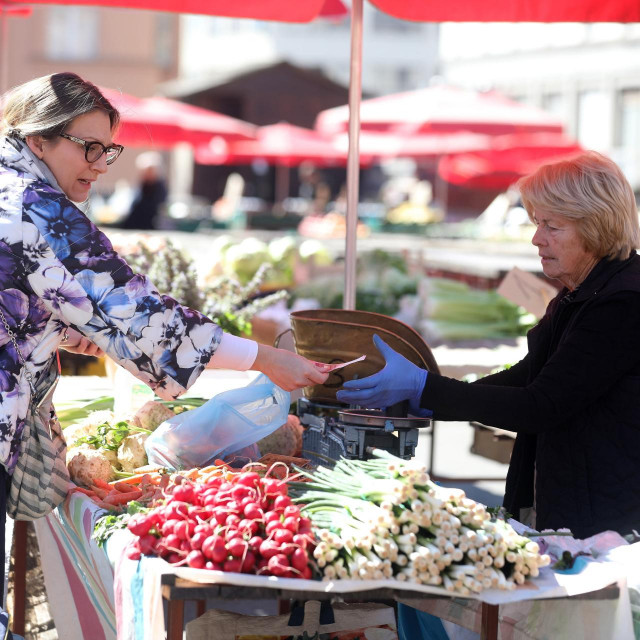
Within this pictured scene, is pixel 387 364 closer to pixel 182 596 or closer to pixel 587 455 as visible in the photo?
pixel 587 455

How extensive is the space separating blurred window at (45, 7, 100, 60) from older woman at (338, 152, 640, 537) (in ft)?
120

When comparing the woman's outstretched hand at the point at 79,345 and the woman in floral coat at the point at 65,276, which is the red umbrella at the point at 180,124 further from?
the woman in floral coat at the point at 65,276

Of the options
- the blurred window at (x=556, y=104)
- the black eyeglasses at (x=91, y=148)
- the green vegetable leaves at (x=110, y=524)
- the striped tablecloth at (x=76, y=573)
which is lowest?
the striped tablecloth at (x=76, y=573)

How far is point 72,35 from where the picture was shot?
3762cm

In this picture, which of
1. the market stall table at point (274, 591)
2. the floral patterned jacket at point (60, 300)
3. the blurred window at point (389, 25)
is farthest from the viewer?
the blurred window at point (389, 25)

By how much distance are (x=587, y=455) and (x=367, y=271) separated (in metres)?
6.07

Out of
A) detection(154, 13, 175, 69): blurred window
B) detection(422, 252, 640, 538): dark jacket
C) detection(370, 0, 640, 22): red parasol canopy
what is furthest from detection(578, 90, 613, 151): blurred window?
detection(422, 252, 640, 538): dark jacket

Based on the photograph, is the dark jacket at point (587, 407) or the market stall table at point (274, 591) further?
the dark jacket at point (587, 407)

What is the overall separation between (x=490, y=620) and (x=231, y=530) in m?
0.63

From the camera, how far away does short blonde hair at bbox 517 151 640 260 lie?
2984mm

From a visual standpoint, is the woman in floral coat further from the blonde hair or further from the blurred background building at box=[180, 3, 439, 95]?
the blurred background building at box=[180, 3, 439, 95]

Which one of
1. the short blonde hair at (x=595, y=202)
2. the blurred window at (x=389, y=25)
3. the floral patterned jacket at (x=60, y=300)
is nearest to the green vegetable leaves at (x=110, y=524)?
the floral patterned jacket at (x=60, y=300)

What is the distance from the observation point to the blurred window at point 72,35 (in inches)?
1469

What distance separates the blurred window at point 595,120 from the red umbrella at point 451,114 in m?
19.6
